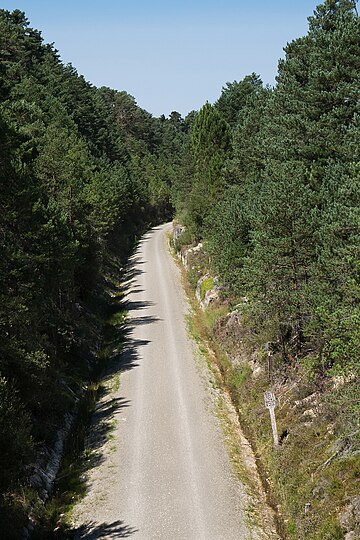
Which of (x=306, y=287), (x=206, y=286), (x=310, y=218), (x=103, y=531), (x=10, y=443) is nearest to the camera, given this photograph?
(x=10, y=443)

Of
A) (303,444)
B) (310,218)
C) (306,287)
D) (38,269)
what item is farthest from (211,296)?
(303,444)

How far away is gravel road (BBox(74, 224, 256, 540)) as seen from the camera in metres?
16.4

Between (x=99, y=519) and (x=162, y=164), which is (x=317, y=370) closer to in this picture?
(x=99, y=519)

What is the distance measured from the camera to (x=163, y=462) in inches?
789

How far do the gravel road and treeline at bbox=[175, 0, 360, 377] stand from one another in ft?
16.8

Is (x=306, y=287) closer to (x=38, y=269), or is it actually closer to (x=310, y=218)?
(x=310, y=218)

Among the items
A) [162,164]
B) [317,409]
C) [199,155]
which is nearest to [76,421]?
[317,409]

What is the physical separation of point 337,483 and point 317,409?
447 cm

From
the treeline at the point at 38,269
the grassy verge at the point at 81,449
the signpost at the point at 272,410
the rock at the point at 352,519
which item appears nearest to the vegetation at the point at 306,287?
the rock at the point at 352,519

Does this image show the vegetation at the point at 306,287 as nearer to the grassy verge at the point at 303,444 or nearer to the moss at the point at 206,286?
the grassy verge at the point at 303,444

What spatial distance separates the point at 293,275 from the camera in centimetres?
2158

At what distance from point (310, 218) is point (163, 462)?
11303 mm

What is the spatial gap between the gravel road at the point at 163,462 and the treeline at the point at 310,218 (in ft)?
16.8

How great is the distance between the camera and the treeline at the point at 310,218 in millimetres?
17250
